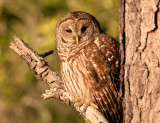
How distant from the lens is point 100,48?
4180 millimetres

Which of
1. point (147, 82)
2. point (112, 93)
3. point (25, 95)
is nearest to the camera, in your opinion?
point (147, 82)

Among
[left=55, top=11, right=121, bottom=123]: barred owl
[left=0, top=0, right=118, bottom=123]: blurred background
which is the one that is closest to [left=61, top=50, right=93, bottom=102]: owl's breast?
[left=55, top=11, right=121, bottom=123]: barred owl

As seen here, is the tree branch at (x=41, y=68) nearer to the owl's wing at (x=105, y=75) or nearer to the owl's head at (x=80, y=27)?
the owl's wing at (x=105, y=75)

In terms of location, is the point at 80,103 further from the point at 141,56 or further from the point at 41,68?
the point at 141,56

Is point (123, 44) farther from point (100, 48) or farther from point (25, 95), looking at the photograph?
point (25, 95)

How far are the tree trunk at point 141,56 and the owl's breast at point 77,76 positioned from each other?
1168 millimetres

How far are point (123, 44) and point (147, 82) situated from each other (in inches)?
15.2

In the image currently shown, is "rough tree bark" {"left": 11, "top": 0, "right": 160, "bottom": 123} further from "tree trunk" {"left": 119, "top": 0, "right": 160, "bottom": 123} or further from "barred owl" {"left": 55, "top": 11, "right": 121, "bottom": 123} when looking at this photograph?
"barred owl" {"left": 55, "top": 11, "right": 121, "bottom": 123}

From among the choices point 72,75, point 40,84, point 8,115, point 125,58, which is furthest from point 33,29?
point 125,58

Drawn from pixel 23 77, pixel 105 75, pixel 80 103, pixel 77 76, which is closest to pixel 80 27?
pixel 77 76

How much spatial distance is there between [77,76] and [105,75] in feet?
1.29

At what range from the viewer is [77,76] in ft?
14.1

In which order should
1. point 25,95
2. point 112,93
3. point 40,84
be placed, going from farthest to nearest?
point 25,95 < point 40,84 < point 112,93

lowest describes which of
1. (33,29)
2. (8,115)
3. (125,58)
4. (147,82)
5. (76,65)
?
(147,82)
